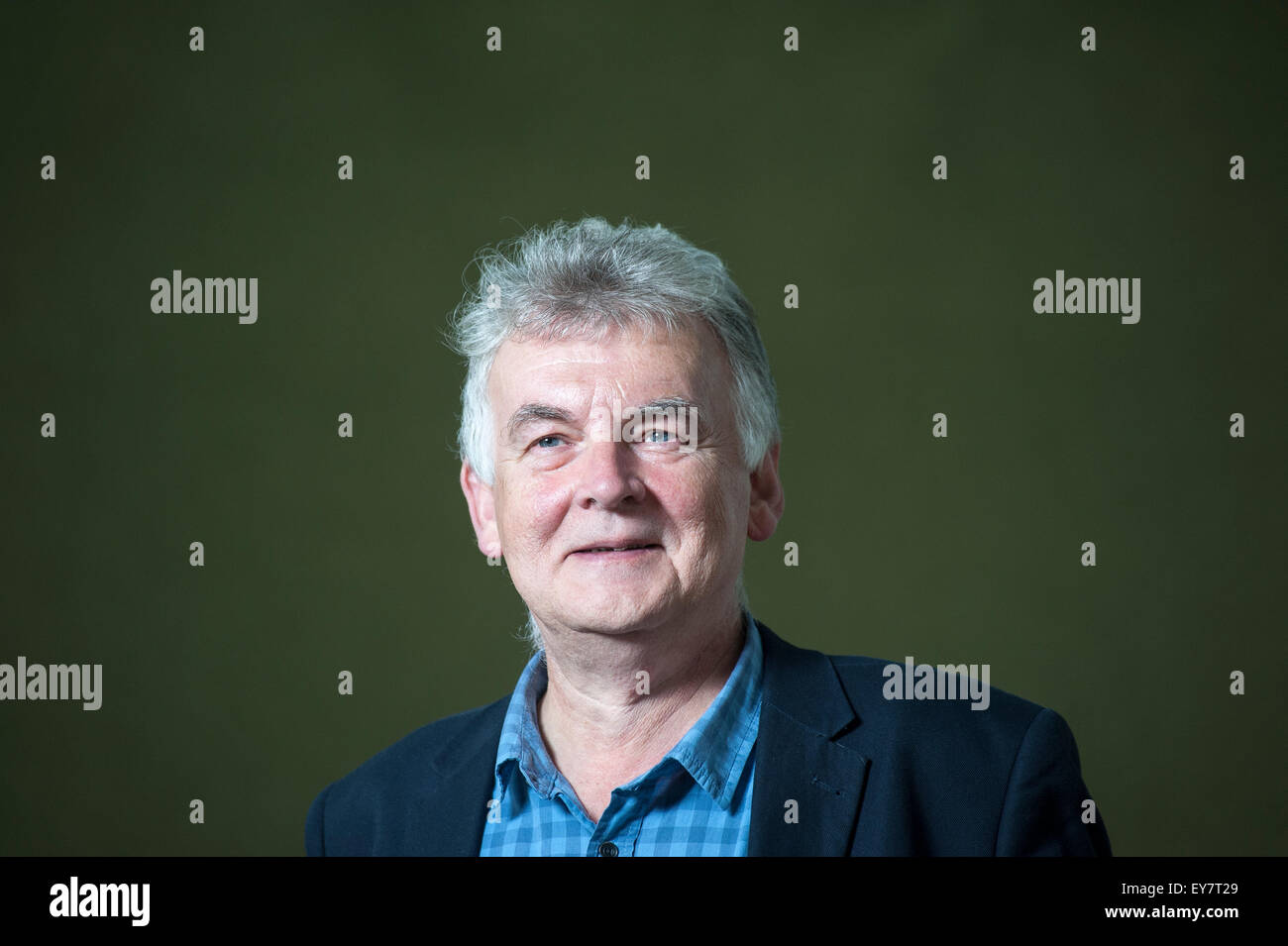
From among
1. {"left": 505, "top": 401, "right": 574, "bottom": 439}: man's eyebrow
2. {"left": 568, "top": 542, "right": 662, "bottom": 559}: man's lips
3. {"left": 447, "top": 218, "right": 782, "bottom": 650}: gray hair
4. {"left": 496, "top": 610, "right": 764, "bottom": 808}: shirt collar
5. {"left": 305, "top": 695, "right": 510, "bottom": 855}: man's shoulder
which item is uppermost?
{"left": 447, "top": 218, "right": 782, "bottom": 650}: gray hair

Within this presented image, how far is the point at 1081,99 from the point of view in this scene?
4.43m

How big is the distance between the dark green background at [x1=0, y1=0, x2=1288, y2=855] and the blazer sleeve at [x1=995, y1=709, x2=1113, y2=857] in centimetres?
180

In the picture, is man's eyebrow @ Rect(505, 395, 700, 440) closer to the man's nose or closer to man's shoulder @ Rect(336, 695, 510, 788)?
the man's nose

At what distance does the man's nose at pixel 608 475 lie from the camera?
2.44m

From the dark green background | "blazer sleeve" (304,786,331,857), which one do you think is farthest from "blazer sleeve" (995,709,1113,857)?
the dark green background

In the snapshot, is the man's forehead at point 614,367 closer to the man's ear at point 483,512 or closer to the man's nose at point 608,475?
the man's nose at point 608,475

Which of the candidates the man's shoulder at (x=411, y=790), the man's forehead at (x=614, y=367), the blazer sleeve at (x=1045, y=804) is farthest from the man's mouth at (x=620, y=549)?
the blazer sleeve at (x=1045, y=804)

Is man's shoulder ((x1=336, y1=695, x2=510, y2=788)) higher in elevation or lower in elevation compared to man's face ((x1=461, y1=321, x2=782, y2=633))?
lower

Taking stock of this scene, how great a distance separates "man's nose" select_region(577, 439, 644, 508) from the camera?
8.00ft

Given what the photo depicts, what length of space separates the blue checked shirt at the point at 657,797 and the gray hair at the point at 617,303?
0.29 meters

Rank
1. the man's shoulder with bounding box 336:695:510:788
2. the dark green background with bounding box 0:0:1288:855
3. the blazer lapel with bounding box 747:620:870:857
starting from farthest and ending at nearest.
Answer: the dark green background with bounding box 0:0:1288:855, the man's shoulder with bounding box 336:695:510:788, the blazer lapel with bounding box 747:620:870:857
